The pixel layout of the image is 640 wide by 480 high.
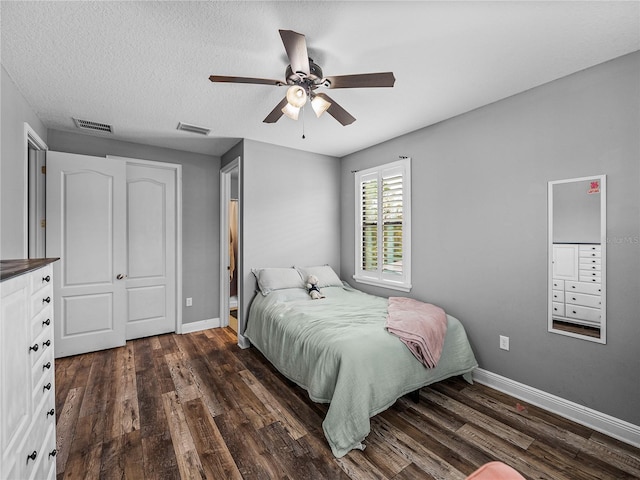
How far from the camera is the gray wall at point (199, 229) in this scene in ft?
13.7

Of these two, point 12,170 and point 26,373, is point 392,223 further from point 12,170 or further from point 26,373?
point 12,170

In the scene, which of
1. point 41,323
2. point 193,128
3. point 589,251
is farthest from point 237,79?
point 589,251

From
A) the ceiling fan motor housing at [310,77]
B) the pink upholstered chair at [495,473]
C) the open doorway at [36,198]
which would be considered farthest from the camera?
the open doorway at [36,198]

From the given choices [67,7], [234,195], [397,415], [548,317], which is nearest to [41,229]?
[67,7]

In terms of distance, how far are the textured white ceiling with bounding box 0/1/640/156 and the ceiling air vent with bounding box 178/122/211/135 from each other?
1.23ft

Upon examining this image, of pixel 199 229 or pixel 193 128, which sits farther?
pixel 199 229

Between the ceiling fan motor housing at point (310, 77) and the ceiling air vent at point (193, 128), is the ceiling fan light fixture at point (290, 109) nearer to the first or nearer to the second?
the ceiling fan motor housing at point (310, 77)

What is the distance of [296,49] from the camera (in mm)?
1602

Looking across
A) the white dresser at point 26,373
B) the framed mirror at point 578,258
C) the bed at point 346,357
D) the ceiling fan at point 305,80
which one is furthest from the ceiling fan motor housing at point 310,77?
the framed mirror at point 578,258

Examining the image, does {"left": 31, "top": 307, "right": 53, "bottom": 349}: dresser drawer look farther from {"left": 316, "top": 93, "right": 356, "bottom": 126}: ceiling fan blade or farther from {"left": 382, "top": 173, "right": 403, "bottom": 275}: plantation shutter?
{"left": 382, "top": 173, "right": 403, "bottom": 275}: plantation shutter

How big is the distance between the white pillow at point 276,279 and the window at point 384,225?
97 centimetres

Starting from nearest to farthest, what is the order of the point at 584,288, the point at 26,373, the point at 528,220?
the point at 26,373, the point at 584,288, the point at 528,220

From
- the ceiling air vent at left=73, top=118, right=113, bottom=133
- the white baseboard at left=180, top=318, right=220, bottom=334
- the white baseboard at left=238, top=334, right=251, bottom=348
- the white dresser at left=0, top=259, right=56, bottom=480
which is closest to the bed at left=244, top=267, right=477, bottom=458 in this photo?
the white baseboard at left=238, top=334, right=251, bottom=348

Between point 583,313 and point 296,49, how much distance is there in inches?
105
